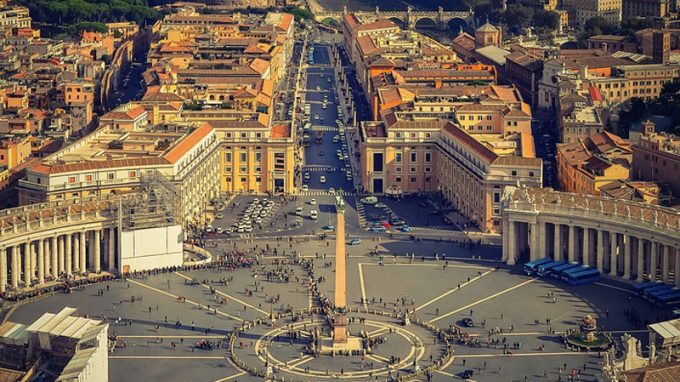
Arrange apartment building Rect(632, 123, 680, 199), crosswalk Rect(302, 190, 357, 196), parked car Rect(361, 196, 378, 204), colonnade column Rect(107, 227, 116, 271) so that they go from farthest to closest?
crosswalk Rect(302, 190, 357, 196) < parked car Rect(361, 196, 378, 204) < apartment building Rect(632, 123, 680, 199) < colonnade column Rect(107, 227, 116, 271)

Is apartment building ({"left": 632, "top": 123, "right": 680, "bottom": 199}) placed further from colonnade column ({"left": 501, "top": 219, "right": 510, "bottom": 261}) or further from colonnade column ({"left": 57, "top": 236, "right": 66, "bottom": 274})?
colonnade column ({"left": 57, "top": 236, "right": 66, "bottom": 274})

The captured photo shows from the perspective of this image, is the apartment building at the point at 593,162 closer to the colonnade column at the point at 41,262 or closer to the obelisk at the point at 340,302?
the obelisk at the point at 340,302

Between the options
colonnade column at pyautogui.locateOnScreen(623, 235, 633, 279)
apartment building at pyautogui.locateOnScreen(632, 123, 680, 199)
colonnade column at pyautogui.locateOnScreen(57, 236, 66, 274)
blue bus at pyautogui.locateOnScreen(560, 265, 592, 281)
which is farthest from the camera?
apartment building at pyautogui.locateOnScreen(632, 123, 680, 199)

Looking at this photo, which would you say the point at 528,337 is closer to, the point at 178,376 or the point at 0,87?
the point at 178,376

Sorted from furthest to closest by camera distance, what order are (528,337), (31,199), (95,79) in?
(95,79), (31,199), (528,337)

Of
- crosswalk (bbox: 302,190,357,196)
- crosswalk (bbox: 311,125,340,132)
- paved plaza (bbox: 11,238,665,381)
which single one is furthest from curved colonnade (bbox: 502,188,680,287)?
crosswalk (bbox: 311,125,340,132)

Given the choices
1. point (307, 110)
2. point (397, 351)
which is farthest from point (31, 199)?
point (307, 110)

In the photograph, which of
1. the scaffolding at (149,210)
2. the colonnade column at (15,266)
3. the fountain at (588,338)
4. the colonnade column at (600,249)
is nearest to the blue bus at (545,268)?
the colonnade column at (600,249)
